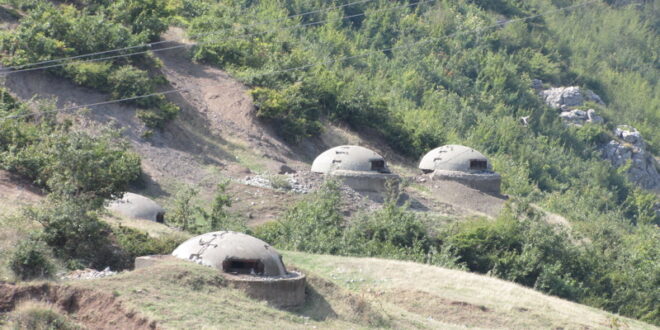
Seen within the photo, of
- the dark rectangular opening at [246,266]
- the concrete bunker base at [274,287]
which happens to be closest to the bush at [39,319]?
the concrete bunker base at [274,287]

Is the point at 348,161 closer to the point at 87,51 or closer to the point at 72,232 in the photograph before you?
the point at 87,51

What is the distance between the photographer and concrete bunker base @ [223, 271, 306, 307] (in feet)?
73.1

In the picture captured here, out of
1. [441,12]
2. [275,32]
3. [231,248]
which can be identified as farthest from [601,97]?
[231,248]

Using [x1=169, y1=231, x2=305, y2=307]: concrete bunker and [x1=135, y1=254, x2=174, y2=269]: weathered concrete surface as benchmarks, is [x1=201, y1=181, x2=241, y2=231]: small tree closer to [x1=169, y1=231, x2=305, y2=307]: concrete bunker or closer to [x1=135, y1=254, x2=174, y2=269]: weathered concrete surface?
[x1=169, y1=231, x2=305, y2=307]: concrete bunker

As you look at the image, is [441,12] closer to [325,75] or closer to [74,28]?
[325,75]

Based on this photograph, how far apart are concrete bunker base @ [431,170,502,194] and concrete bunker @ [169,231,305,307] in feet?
69.1

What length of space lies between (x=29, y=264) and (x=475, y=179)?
85.0ft

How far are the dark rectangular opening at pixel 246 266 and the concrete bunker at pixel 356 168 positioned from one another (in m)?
17.3

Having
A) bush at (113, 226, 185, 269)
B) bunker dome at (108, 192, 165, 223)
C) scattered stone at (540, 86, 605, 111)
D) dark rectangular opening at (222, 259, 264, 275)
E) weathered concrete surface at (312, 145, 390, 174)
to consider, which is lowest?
scattered stone at (540, 86, 605, 111)

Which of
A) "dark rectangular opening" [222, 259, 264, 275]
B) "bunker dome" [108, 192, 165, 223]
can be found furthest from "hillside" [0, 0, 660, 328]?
"dark rectangular opening" [222, 259, 264, 275]

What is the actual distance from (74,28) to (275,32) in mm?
16446

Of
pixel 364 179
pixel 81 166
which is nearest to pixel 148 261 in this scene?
pixel 81 166

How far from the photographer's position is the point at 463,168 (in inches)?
1754

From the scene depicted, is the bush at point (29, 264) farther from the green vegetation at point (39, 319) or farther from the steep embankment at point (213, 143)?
the steep embankment at point (213, 143)
